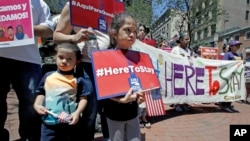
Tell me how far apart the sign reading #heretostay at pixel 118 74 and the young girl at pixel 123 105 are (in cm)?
7

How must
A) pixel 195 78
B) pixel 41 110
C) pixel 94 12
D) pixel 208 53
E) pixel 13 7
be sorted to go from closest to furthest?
pixel 41 110
pixel 13 7
pixel 94 12
pixel 195 78
pixel 208 53

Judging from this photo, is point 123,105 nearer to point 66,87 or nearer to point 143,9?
point 66,87

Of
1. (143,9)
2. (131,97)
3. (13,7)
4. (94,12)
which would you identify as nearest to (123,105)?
(131,97)

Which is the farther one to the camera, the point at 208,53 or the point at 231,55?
the point at 208,53

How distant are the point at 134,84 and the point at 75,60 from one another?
49 centimetres

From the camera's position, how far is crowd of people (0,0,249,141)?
2.09m

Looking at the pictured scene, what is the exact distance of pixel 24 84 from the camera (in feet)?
7.83

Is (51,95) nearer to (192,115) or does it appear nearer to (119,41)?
(119,41)

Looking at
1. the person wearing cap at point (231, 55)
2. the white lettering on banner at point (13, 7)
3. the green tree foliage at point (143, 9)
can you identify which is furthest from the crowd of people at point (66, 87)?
the green tree foliage at point (143, 9)

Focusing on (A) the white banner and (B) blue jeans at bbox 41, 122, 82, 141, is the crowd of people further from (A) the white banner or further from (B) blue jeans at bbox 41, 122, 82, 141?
(A) the white banner

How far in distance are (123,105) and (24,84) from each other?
88 cm

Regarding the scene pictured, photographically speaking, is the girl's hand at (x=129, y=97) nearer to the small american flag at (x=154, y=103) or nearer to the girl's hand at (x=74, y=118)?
the girl's hand at (x=74, y=118)

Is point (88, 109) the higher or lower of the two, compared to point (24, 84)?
lower

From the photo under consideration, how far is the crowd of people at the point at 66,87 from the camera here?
2088mm
